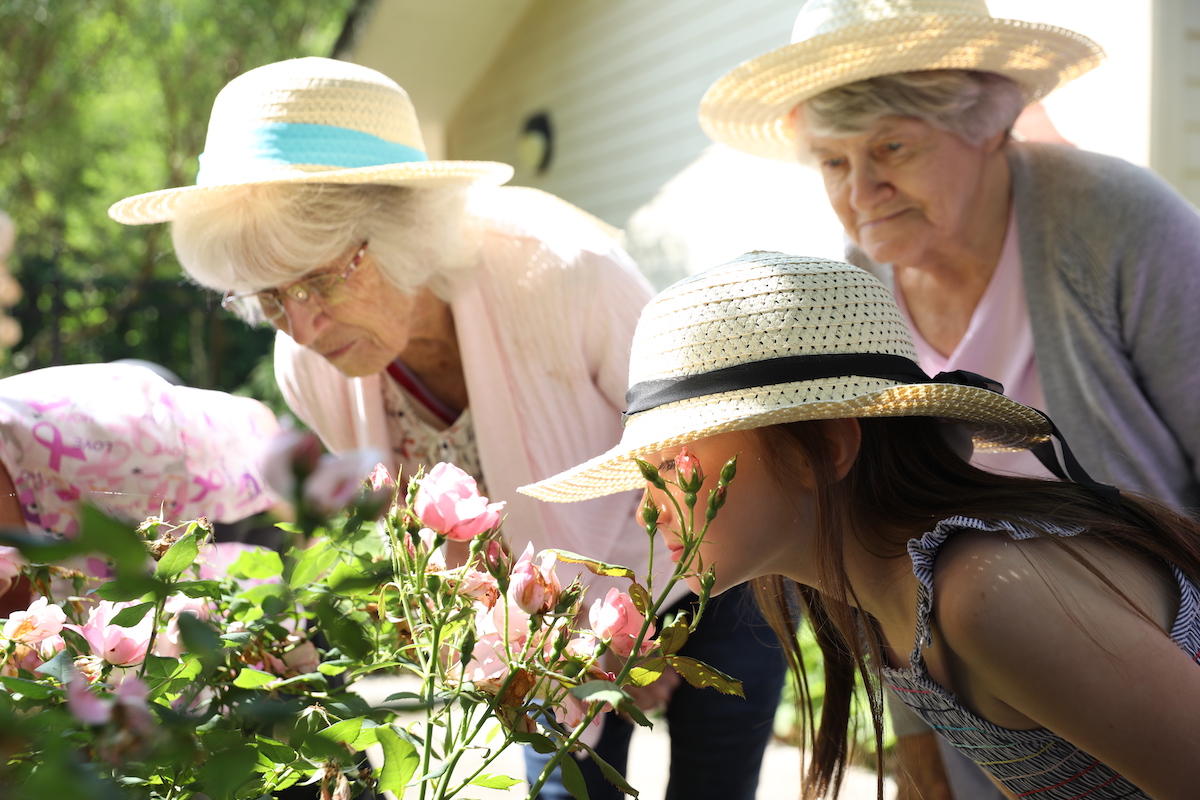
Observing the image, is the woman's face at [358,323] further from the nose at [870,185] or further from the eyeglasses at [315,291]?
the nose at [870,185]

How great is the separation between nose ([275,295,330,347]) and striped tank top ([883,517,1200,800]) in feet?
4.61

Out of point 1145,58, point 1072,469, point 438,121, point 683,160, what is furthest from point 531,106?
point 1072,469

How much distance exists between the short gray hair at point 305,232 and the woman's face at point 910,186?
0.98 metres

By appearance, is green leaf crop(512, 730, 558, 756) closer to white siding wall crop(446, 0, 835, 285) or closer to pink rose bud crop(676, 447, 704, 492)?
pink rose bud crop(676, 447, 704, 492)

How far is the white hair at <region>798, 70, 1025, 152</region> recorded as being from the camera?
7.52 ft

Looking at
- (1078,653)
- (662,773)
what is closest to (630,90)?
(662,773)

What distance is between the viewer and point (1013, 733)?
140cm

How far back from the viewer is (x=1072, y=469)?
58.5 inches

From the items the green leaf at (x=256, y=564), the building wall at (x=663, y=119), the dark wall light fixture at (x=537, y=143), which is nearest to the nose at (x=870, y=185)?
the green leaf at (x=256, y=564)

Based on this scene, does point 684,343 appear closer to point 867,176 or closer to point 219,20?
point 867,176

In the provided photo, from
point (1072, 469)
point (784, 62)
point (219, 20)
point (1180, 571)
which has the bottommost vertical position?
point (1180, 571)

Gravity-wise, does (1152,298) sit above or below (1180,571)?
above

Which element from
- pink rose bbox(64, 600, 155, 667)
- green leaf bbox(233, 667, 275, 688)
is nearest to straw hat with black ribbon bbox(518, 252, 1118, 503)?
green leaf bbox(233, 667, 275, 688)

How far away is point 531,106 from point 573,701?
838 cm
